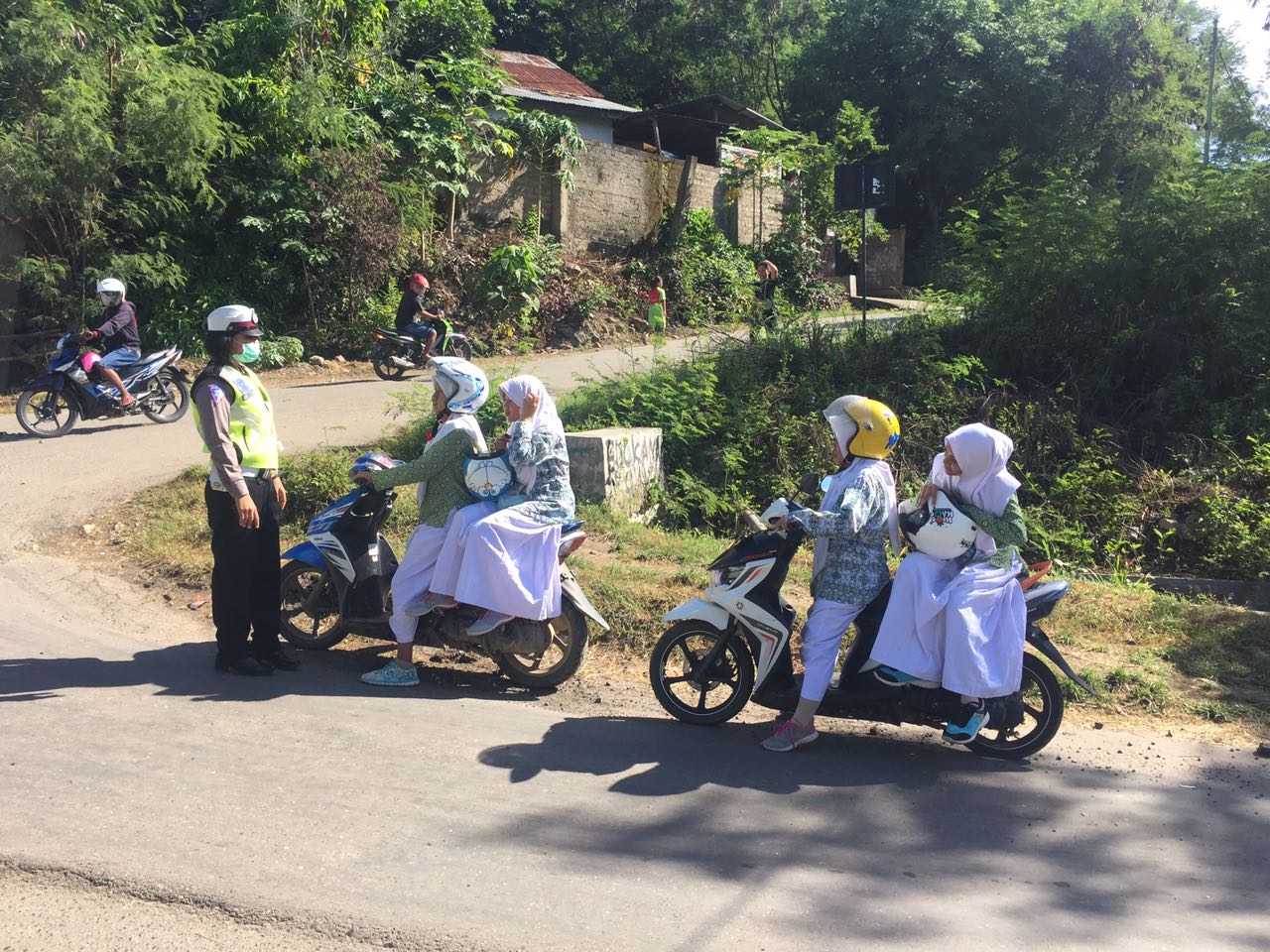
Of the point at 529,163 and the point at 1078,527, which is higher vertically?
the point at 529,163

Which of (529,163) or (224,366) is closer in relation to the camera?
(224,366)

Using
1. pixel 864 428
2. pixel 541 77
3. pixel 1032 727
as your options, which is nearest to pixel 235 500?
pixel 864 428

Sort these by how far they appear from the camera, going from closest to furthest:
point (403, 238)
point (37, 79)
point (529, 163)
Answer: point (37, 79), point (403, 238), point (529, 163)

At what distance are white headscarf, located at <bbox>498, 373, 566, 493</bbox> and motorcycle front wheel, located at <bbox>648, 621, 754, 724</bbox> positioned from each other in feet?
3.75

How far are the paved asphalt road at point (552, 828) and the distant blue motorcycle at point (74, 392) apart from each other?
6409mm

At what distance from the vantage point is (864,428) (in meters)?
4.98

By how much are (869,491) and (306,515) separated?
5138mm

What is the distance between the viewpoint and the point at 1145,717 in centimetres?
562

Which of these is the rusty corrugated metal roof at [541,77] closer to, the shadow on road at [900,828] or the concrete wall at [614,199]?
the concrete wall at [614,199]

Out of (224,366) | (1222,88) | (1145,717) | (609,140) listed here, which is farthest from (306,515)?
(1222,88)

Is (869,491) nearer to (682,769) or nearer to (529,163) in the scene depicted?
(682,769)

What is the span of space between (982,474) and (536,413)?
2.30 meters

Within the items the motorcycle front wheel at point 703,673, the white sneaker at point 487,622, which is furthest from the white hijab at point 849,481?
the white sneaker at point 487,622

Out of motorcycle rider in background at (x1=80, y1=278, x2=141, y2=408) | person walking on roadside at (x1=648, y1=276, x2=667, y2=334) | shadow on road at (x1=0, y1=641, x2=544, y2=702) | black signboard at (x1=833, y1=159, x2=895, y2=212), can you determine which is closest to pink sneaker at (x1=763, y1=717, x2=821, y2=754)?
shadow on road at (x1=0, y1=641, x2=544, y2=702)
